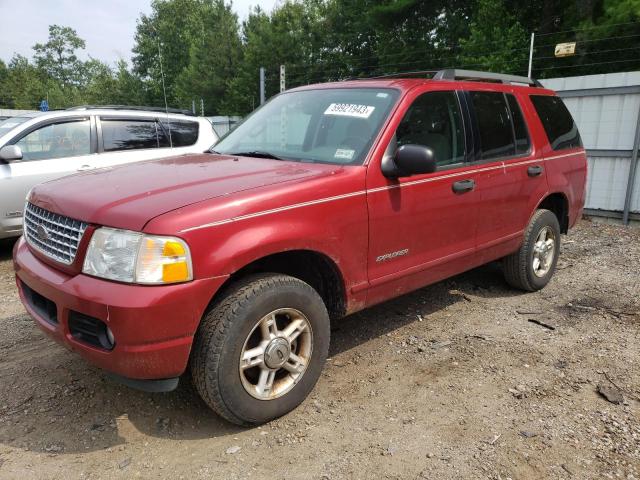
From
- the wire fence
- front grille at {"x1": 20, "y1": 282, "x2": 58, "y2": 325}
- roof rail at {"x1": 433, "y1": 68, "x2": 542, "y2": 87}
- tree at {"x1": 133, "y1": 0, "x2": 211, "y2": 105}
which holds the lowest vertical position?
front grille at {"x1": 20, "y1": 282, "x2": 58, "y2": 325}

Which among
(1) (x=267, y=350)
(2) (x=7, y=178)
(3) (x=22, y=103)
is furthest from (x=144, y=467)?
(3) (x=22, y=103)

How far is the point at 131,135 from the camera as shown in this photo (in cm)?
680

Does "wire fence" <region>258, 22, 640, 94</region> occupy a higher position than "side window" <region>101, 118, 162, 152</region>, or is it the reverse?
"wire fence" <region>258, 22, 640, 94</region>

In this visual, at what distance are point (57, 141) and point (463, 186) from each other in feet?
16.3

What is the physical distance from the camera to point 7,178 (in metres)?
5.84

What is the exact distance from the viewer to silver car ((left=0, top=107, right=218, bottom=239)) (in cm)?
588

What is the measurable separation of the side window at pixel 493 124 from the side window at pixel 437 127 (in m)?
0.27

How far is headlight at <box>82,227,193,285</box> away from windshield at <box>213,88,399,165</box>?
4.13 ft

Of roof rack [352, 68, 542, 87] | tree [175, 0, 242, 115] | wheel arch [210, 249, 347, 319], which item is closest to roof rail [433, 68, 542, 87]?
roof rack [352, 68, 542, 87]

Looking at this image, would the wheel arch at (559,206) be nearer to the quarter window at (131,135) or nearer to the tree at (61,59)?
the quarter window at (131,135)

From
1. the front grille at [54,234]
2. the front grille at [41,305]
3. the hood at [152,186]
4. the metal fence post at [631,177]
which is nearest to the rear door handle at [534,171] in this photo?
the hood at [152,186]

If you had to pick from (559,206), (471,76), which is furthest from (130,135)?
(559,206)

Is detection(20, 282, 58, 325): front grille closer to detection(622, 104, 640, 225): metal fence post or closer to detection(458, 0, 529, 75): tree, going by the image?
detection(622, 104, 640, 225): metal fence post

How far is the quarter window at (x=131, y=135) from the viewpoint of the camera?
659cm
